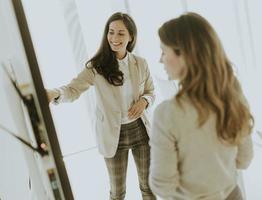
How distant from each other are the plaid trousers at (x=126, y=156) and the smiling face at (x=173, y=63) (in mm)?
825

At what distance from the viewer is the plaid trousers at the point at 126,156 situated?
5.64 ft

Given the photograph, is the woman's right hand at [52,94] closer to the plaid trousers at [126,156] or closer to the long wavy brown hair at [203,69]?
the plaid trousers at [126,156]

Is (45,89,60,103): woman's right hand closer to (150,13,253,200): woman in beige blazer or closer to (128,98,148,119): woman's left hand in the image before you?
(128,98,148,119): woman's left hand

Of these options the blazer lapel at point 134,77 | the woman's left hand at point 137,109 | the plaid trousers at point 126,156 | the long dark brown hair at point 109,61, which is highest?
the long dark brown hair at point 109,61

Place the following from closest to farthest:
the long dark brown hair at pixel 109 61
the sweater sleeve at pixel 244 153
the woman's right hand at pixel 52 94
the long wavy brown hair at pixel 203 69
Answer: the long wavy brown hair at pixel 203 69 < the sweater sleeve at pixel 244 153 < the woman's right hand at pixel 52 94 < the long dark brown hair at pixel 109 61

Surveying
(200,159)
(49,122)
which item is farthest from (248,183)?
(49,122)

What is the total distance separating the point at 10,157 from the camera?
1053mm

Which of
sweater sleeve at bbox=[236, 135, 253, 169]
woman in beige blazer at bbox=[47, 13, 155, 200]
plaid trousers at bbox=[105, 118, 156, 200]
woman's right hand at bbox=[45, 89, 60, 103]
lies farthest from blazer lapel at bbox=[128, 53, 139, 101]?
sweater sleeve at bbox=[236, 135, 253, 169]

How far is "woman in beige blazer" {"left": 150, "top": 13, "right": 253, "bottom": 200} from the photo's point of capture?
891 mm

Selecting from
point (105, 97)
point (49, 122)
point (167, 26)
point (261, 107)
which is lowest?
point (261, 107)

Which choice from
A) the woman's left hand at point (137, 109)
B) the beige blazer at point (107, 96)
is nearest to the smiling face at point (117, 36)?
the beige blazer at point (107, 96)

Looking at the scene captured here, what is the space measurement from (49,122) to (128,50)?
3.54ft

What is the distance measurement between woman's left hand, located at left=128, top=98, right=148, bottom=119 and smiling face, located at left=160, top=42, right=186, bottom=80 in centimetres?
74

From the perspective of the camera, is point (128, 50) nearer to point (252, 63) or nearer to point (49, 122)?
point (49, 122)
